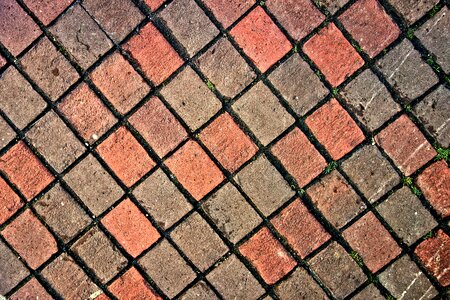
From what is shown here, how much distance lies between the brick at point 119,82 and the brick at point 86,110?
0.20 feet

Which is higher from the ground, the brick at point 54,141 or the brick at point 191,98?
the brick at point 54,141

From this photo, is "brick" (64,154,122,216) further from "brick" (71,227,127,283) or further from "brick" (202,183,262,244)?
"brick" (202,183,262,244)

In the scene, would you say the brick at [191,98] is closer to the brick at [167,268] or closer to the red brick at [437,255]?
the brick at [167,268]

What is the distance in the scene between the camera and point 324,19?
199cm

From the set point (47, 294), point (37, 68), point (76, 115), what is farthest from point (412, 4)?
point (47, 294)

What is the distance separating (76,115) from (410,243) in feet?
5.84

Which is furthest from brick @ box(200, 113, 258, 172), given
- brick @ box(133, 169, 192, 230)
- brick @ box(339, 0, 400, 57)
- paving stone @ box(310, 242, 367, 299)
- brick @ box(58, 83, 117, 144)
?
brick @ box(339, 0, 400, 57)

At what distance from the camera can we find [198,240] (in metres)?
2.03

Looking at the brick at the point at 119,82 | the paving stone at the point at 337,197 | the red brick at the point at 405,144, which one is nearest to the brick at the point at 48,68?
the brick at the point at 119,82

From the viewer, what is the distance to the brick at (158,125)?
2.01 metres

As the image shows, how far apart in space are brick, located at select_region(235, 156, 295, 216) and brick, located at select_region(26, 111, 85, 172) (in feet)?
2.71

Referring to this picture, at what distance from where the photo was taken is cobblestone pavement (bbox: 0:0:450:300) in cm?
199

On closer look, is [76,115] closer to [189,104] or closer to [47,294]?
[189,104]

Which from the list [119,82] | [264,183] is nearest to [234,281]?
[264,183]
